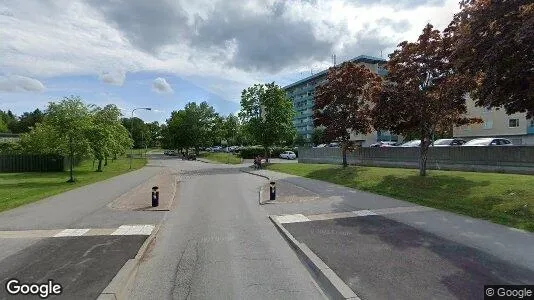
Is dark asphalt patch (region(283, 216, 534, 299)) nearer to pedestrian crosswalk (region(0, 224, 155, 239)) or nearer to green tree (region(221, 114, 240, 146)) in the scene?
pedestrian crosswalk (region(0, 224, 155, 239))

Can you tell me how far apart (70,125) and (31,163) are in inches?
745

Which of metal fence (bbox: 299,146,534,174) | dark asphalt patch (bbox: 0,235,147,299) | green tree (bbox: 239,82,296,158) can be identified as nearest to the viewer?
dark asphalt patch (bbox: 0,235,147,299)

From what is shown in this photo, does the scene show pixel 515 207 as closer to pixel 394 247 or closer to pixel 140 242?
pixel 394 247

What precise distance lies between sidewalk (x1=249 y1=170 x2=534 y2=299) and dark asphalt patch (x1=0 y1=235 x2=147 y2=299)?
12.6 ft

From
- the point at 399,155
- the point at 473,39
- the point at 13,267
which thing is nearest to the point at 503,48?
the point at 473,39

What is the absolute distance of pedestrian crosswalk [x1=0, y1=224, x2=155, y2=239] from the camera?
1087cm

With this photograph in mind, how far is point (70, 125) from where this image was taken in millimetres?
28266

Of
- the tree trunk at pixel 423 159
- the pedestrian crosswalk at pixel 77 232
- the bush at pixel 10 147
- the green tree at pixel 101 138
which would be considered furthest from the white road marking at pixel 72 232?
the bush at pixel 10 147

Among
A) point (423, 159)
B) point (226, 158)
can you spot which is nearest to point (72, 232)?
point (423, 159)

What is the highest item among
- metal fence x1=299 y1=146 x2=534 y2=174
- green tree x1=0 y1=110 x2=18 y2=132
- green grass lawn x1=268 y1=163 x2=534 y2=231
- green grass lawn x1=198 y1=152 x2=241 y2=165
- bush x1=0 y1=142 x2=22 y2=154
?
green tree x1=0 y1=110 x2=18 y2=132

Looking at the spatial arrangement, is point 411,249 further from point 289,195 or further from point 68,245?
point 289,195

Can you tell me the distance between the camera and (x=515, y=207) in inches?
455

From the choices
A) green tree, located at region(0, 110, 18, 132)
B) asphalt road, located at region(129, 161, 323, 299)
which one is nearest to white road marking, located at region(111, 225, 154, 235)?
asphalt road, located at region(129, 161, 323, 299)

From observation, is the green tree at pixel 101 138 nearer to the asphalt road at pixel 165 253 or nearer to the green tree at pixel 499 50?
the asphalt road at pixel 165 253
